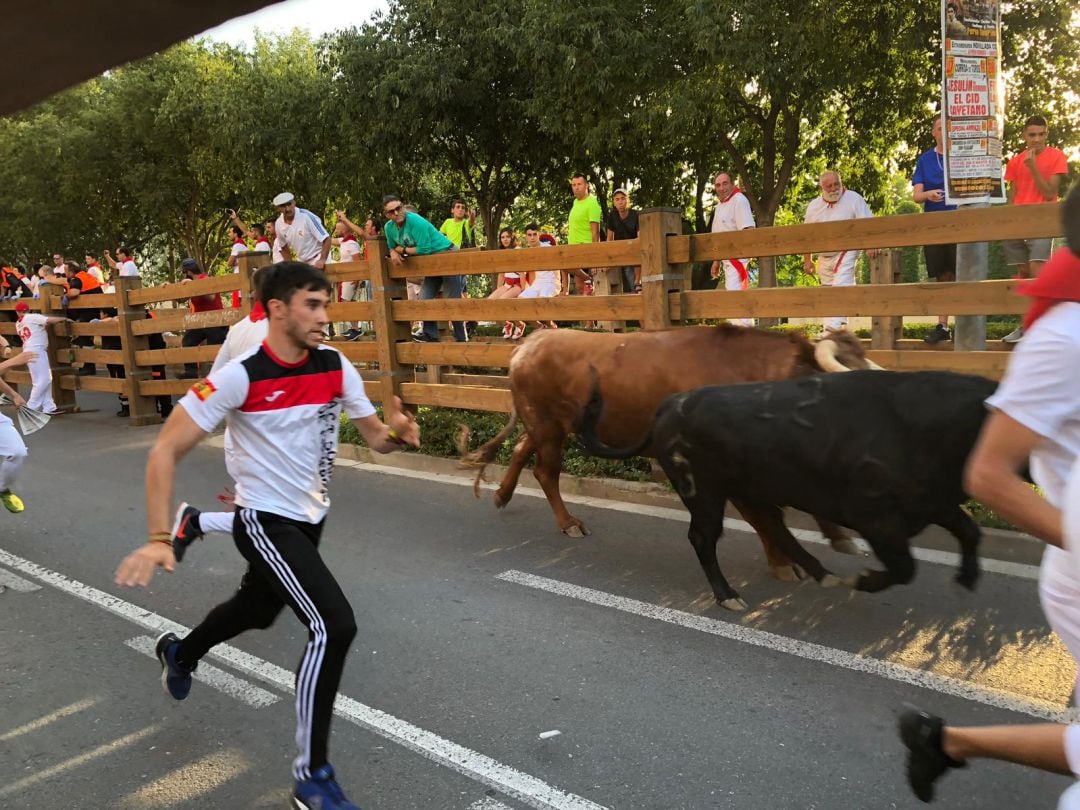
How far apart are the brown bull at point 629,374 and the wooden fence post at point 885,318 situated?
2.29m

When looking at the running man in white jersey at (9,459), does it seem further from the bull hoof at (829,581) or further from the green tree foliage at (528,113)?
the green tree foliage at (528,113)

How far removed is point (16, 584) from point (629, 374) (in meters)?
4.18

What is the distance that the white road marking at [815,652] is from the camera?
Answer: 3656mm

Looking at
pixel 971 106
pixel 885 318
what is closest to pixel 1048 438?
pixel 971 106

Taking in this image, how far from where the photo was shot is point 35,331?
15.3 meters

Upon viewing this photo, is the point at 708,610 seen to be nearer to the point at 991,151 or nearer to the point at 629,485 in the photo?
the point at 629,485

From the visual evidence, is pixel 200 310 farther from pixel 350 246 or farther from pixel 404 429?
pixel 404 429

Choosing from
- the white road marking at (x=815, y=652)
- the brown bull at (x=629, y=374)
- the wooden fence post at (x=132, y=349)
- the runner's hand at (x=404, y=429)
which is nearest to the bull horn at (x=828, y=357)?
the brown bull at (x=629, y=374)

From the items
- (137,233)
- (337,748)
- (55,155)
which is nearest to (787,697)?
(337,748)

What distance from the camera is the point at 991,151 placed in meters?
6.34

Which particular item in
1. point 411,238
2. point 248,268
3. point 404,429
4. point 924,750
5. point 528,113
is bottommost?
point 924,750

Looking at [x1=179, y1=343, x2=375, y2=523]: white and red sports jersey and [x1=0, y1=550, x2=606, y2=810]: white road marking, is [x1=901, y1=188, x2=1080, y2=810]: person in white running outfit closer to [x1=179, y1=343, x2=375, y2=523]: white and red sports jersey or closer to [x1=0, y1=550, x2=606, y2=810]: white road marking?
[x1=0, y1=550, x2=606, y2=810]: white road marking

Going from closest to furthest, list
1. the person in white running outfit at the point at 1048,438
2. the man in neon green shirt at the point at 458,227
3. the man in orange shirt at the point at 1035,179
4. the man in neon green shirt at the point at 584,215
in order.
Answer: the person in white running outfit at the point at 1048,438 < the man in orange shirt at the point at 1035,179 < the man in neon green shirt at the point at 584,215 < the man in neon green shirt at the point at 458,227

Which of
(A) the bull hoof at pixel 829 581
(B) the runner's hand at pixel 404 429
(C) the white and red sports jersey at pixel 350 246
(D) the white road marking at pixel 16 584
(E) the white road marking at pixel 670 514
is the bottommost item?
(E) the white road marking at pixel 670 514
